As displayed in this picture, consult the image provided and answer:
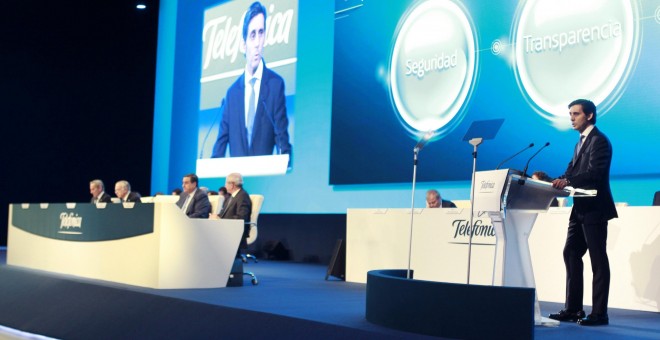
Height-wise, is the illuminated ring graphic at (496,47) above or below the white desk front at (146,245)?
above

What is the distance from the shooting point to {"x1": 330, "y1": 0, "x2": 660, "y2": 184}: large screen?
6.65 m

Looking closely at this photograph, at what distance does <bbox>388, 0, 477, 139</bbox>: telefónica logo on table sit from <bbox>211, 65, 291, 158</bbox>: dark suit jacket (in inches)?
90.1

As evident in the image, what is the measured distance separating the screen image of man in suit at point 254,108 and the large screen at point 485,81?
4.23ft

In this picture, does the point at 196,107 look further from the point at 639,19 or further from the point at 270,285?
the point at 639,19

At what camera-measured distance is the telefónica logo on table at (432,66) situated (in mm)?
8188

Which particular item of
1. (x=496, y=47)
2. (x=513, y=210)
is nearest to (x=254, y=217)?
(x=496, y=47)

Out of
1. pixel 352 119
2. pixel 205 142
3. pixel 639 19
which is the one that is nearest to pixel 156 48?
A: pixel 205 142

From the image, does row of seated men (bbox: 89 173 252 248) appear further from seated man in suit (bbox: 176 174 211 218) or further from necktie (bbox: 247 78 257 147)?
necktie (bbox: 247 78 257 147)

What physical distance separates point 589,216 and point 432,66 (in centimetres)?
448

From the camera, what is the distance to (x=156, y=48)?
572 inches

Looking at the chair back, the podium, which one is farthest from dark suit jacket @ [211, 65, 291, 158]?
the podium

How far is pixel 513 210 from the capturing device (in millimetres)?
4141

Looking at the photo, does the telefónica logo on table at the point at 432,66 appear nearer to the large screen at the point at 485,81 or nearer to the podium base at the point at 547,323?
the large screen at the point at 485,81

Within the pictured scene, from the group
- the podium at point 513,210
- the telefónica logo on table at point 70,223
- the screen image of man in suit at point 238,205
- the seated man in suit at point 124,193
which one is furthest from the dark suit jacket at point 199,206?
the podium at point 513,210
